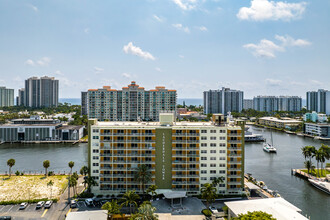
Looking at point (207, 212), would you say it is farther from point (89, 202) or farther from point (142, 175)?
point (89, 202)

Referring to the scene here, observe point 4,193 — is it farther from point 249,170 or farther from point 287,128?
point 287,128

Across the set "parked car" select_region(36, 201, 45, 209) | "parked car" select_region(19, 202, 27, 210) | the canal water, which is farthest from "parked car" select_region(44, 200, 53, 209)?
the canal water

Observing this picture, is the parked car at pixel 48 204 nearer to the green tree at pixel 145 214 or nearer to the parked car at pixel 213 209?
the green tree at pixel 145 214

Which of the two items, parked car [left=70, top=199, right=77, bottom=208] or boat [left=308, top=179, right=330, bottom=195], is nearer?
parked car [left=70, top=199, right=77, bottom=208]

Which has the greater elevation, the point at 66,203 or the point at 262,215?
the point at 262,215

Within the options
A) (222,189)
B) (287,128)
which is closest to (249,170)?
(222,189)

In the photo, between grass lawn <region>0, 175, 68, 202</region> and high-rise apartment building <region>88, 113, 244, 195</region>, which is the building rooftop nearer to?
high-rise apartment building <region>88, 113, 244, 195</region>
